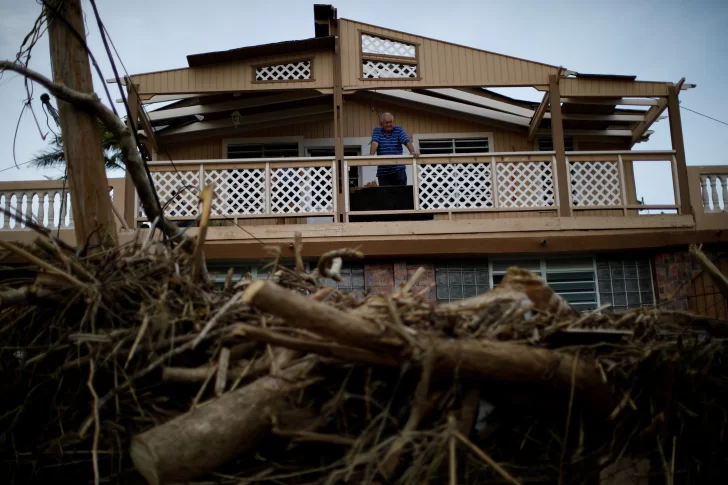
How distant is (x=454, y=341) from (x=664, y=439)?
1420mm

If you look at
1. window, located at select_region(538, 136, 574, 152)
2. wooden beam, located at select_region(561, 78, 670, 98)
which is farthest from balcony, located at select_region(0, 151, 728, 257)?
window, located at select_region(538, 136, 574, 152)

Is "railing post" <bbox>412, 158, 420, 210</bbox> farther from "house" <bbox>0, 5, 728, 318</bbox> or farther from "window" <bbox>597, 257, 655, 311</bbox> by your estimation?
"window" <bbox>597, 257, 655, 311</bbox>

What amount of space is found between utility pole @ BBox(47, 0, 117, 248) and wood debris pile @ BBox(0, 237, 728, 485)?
852 mm

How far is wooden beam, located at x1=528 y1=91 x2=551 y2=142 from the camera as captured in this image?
11492mm

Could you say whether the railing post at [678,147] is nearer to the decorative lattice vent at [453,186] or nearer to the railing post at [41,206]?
the decorative lattice vent at [453,186]

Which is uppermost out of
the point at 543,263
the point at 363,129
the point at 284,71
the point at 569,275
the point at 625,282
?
the point at 284,71

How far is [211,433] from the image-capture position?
260 centimetres

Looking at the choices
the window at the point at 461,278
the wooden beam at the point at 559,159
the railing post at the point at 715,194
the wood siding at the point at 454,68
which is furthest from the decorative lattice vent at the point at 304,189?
the railing post at the point at 715,194

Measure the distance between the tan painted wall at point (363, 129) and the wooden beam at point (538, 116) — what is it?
0.40 m

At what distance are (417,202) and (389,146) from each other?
139 centimetres

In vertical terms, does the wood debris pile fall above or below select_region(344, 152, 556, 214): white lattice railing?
below

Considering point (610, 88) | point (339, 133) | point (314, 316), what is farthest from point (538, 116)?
point (314, 316)

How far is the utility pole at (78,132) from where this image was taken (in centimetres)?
439

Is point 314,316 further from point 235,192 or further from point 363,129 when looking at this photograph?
point 363,129
